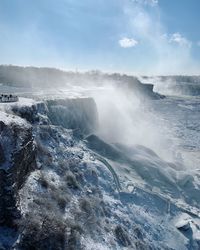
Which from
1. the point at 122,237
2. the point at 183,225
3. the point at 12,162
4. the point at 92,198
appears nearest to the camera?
the point at 12,162

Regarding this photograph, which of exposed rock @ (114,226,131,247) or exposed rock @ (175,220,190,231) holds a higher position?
exposed rock @ (114,226,131,247)

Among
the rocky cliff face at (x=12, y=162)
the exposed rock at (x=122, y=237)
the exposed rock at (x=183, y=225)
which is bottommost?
the exposed rock at (x=183, y=225)

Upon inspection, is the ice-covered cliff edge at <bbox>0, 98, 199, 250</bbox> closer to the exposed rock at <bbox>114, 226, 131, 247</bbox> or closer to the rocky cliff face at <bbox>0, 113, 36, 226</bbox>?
the exposed rock at <bbox>114, 226, 131, 247</bbox>

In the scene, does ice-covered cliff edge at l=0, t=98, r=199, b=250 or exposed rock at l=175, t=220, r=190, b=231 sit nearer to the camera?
ice-covered cliff edge at l=0, t=98, r=199, b=250

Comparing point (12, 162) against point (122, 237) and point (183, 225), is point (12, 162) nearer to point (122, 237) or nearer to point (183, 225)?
point (122, 237)

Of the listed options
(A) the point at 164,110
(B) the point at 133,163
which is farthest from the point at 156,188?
(A) the point at 164,110

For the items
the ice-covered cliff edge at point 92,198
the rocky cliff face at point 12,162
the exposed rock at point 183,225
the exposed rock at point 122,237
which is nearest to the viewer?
the rocky cliff face at point 12,162

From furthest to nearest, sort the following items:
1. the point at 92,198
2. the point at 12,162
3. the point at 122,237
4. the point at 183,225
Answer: the point at 183,225 → the point at 92,198 → the point at 122,237 → the point at 12,162

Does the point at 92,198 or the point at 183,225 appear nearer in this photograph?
the point at 92,198

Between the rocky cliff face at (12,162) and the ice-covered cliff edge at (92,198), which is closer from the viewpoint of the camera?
the rocky cliff face at (12,162)

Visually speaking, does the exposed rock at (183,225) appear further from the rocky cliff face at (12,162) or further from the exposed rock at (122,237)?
the rocky cliff face at (12,162)

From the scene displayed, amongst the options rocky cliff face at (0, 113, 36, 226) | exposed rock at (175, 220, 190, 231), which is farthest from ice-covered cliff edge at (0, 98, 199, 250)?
rocky cliff face at (0, 113, 36, 226)

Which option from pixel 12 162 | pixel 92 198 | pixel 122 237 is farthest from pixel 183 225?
pixel 12 162

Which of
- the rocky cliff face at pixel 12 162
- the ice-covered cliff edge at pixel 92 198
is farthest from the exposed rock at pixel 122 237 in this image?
the rocky cliff face at pixel 12 162
